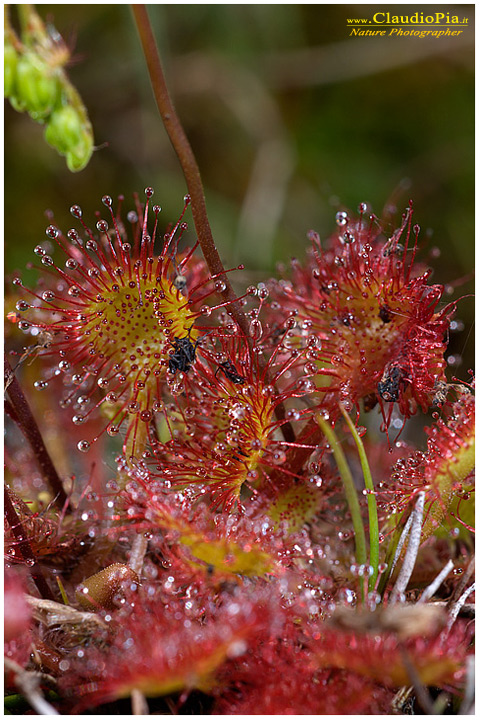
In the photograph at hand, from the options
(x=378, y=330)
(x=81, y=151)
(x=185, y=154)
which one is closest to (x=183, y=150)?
(x=185, y=154)

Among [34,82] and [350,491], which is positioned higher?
[34,82]

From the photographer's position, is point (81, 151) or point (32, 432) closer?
point (81, 151)

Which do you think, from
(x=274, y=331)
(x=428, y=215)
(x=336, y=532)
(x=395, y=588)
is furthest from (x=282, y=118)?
(x=395, y=588)

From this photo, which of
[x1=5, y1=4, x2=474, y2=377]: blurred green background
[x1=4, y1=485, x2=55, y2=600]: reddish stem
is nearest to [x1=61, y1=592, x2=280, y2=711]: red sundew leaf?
[x1=4, y1=485, x2=55, y2=600]: reddish stem

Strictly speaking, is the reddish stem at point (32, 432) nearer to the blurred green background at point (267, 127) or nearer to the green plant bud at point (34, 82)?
the green plant bud at point (34, 82)

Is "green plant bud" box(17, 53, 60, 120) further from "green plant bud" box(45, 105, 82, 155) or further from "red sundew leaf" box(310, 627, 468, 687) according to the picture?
"red sundew leaf" box(310, 627, 468, 687)

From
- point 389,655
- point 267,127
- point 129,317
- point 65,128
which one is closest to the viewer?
point 389,655

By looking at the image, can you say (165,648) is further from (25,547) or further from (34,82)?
(34,82)
